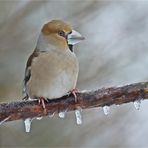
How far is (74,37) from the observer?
3.65 meters

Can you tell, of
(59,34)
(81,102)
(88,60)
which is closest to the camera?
(81,102)

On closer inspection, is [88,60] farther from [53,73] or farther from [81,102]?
[81,102]

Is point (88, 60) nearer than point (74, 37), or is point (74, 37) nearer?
point (74, 37)

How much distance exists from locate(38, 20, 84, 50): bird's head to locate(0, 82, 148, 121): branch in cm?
43

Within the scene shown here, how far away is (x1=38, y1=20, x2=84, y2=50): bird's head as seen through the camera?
3670 millimetres

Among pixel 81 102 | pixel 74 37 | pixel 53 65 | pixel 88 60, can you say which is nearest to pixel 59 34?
pixel 74 37

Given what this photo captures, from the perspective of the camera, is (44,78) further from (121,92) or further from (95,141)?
(95,141)

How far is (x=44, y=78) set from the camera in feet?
11.9

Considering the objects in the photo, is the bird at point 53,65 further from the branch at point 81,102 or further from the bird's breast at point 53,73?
the branch at point 81,102

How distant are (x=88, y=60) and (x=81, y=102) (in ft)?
7.58

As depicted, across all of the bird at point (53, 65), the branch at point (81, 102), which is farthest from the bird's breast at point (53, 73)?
the branch at point (81, 102)

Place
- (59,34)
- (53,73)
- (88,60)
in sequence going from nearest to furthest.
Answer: (53,73), (59,34), (88,60)

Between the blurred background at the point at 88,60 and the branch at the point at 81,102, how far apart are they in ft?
5.91

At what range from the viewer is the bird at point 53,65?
360 centimetres
